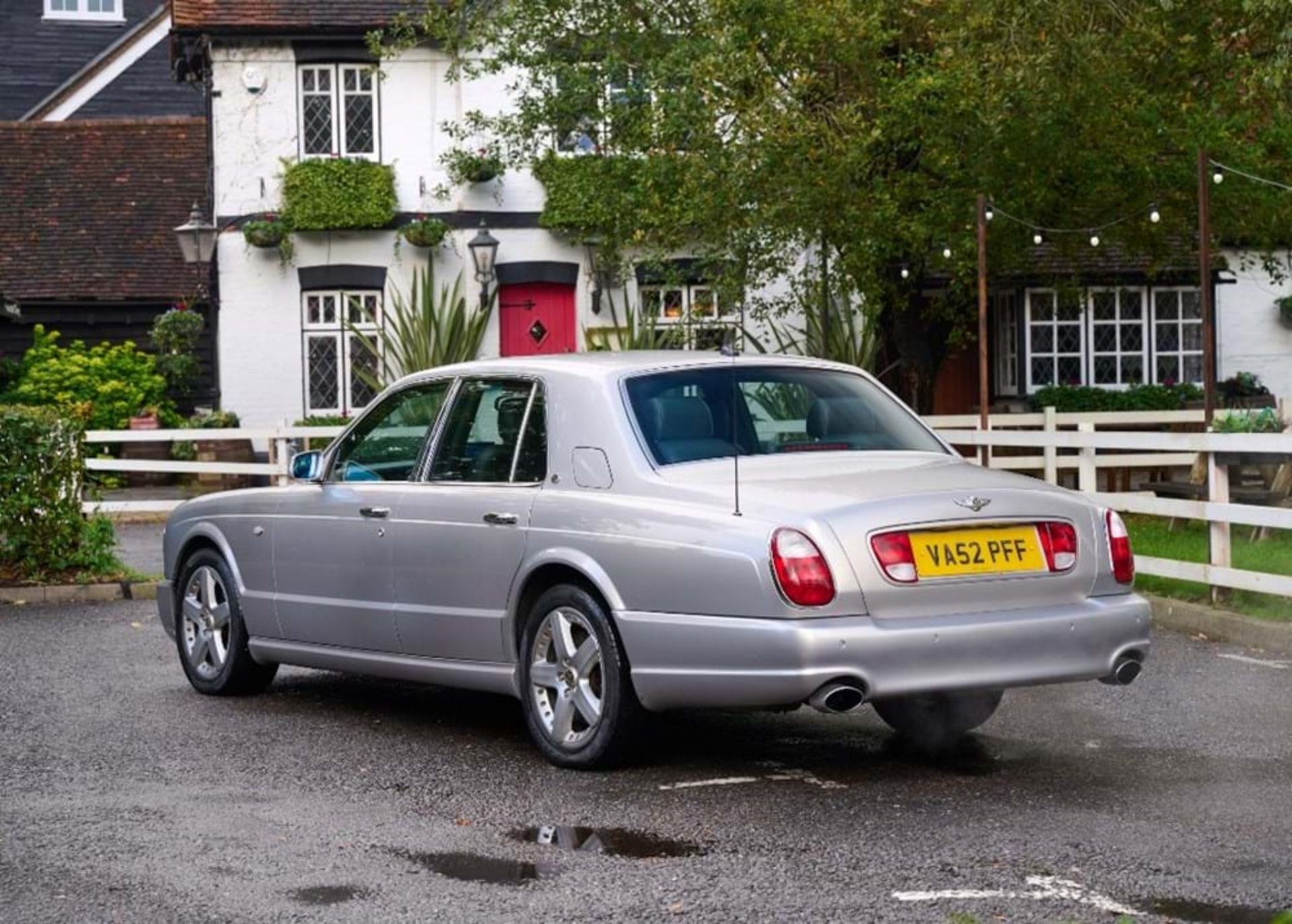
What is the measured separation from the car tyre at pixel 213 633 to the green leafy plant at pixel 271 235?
65.4 ft

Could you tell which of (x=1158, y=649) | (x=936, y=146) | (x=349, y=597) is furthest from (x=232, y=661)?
(x=936, y=146)

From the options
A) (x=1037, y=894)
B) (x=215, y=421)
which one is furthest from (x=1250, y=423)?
(x=215, y=421)

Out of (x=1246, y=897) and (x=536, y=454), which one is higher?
(x=536, y=454)

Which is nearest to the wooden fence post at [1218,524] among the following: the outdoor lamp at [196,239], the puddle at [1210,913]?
the puddle at [1210,913]

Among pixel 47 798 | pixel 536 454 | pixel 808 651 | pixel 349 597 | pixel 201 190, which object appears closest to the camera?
pixel 808 651

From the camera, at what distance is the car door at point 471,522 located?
823cm

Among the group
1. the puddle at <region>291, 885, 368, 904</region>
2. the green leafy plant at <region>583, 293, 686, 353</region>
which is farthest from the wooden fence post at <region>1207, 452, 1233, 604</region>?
the green leafy plant at <region>583, 293, 686, 353</region>

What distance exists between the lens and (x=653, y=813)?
7004 mm

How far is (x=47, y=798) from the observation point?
7449 mm

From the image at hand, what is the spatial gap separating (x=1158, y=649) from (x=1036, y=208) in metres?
10.5

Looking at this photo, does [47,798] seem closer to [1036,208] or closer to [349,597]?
[349,597]

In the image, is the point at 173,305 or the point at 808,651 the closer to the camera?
the point at 808,651

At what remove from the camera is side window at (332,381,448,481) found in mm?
9070

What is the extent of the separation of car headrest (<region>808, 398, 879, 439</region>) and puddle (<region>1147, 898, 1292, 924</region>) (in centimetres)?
296
